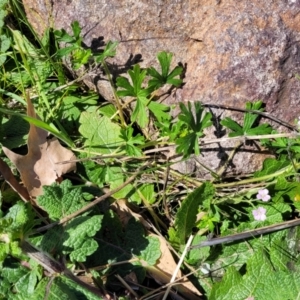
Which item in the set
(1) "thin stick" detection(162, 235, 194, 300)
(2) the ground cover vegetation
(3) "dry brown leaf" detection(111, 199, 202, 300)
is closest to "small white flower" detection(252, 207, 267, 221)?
(2) the ground cover vegetation

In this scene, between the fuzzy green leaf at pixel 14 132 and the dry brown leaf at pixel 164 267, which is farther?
the fuzzy green leaf at pixel 14 132

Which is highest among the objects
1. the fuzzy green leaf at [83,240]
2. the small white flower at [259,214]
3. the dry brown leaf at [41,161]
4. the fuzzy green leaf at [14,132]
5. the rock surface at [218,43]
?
the rock surface at [218,43]

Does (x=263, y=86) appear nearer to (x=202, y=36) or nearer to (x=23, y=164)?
(x=202, y=36)

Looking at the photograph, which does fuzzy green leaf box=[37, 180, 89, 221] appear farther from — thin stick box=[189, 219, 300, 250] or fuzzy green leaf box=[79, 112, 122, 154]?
thin stick box=[189, 219, 300, 250]

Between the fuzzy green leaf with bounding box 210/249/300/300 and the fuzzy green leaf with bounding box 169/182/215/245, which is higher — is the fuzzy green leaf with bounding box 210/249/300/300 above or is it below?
below

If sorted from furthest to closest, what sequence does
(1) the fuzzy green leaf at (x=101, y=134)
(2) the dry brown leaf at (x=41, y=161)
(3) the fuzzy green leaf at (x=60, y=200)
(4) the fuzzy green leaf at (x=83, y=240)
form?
(1) the fuzzy green leaf at (x=101, y=134)
(2) the dry brown leaf at (x=41, y=161)
(3) the fuzzy green leaf at (x=60, y=200)
(4) the fuzzy green leaf at (x=83, y=240)

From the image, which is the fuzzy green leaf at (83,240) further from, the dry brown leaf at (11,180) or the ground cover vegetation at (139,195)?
the dry brown leaf at (11,180)

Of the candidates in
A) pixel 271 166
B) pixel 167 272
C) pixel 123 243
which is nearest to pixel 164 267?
pixel 167 272

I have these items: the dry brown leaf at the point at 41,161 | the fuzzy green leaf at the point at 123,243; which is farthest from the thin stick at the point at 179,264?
the dry brown leaf at the point at 41,161

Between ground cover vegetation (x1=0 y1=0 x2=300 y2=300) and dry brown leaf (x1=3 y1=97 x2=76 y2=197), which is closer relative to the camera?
ground cover vegetation (x1=0 y1=0 x2=300 y2=300)
